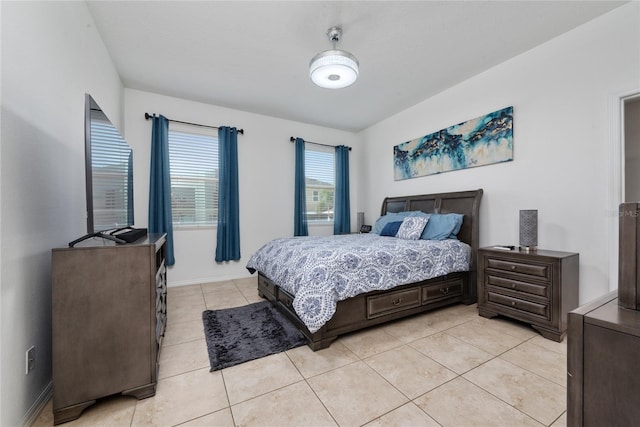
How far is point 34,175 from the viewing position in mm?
1451

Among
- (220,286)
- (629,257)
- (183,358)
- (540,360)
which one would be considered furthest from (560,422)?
(220,286)

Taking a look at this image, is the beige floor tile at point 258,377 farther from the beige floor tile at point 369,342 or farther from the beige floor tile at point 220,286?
the beige floor tile at point 220,286

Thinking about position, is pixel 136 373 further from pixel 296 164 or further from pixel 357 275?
pixel 296 164

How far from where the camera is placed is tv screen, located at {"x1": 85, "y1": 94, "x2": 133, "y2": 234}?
5.10 feet

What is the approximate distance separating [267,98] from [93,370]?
11.7 ft

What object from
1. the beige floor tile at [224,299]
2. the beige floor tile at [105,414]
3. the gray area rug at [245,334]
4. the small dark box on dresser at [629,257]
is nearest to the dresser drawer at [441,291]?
the gray area rug at [245,334]

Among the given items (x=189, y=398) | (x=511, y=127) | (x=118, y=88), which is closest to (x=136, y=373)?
(x=189, y=398)

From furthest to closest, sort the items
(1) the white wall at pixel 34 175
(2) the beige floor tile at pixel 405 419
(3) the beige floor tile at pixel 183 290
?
(3) the beige floor tile at pixel 183 290, (2) the beige floor tile at pixel 405 419, (1) the white wall at pixel 34 175

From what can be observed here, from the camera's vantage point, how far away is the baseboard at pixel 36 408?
1.35m

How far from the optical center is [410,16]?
2299mm

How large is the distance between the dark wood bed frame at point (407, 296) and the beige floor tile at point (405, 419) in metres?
0.79

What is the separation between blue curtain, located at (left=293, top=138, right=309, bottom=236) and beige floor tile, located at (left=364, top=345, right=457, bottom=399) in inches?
115

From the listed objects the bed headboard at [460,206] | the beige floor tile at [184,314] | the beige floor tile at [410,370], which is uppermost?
the bed headboard at [460,206]

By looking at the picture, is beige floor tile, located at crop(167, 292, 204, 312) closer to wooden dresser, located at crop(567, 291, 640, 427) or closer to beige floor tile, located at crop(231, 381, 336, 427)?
beige floor tile, located at crop(231, 381, 336, 427)
